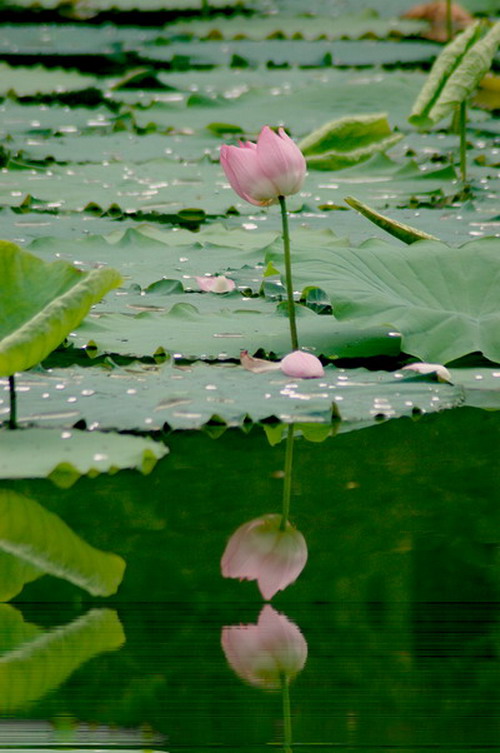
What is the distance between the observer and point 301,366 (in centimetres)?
145

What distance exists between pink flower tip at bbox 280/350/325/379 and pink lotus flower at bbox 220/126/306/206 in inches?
7.8

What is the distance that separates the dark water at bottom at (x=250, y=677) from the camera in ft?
2.39

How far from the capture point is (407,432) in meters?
1.35

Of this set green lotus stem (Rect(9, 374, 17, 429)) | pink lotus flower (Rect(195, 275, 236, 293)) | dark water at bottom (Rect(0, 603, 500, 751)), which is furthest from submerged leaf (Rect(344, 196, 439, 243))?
dark water at bottom (Rect(0, 603, 500, 751))

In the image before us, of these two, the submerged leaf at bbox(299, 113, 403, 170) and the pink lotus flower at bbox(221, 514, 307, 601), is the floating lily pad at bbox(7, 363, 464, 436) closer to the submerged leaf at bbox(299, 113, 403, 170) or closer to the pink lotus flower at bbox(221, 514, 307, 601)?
the pink lotus flower at bbox(221, 514, 307, 601)

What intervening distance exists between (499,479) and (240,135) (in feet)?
7.68

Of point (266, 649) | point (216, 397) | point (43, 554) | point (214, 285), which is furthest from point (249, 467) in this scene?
point (214, 285)

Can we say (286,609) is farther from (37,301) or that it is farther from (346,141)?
(346,141)

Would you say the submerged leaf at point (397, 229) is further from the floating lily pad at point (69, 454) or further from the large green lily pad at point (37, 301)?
the floating lily pad at point (69, 454)

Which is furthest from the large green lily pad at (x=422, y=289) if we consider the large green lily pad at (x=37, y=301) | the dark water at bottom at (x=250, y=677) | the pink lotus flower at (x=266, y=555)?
the dark water at bottom at (x=250, y=677)

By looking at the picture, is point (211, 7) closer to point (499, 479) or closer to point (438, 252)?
point (438, 252)

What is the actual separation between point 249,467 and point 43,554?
0.89 feet

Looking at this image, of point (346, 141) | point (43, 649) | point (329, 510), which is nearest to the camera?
A: point (43, 649)

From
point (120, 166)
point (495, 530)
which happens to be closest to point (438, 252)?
point (495, 530)
